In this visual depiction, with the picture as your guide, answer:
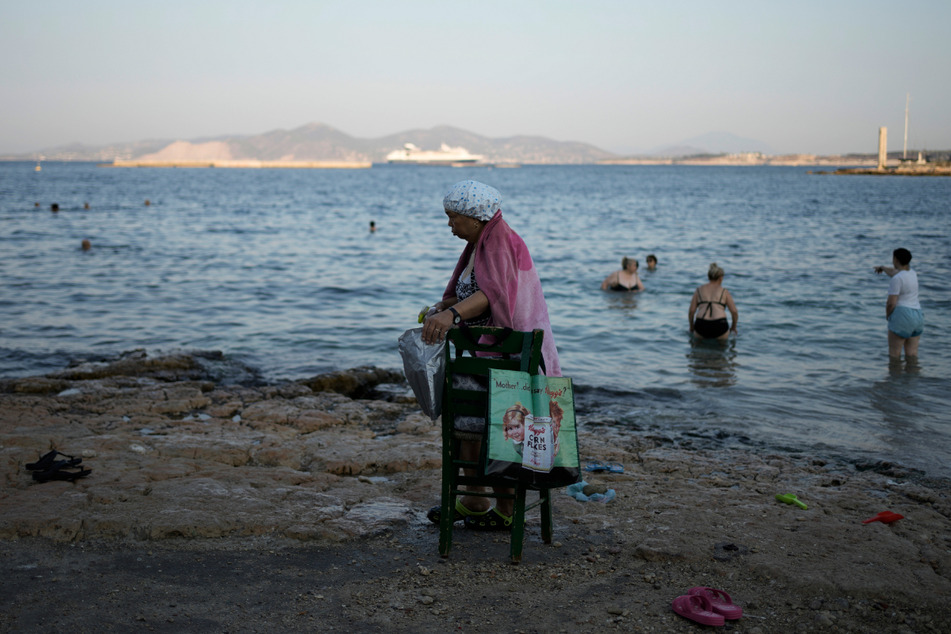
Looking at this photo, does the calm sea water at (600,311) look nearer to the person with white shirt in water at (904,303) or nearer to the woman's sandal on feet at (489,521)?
the person with white shirt in water at (904,303)

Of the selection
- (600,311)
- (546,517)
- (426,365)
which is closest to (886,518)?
(546,517)

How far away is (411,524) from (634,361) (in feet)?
21.0

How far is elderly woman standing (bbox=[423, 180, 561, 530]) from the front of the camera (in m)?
3.37

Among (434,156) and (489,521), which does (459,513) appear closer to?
(489,521)

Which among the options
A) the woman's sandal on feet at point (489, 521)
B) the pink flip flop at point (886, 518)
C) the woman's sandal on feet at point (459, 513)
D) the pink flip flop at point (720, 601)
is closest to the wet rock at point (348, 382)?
the woman's sandal on feet at point (459, 513)

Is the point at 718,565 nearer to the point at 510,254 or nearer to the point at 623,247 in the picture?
the point at 510,254

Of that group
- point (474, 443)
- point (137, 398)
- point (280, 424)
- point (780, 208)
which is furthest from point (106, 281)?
point (780, 208)

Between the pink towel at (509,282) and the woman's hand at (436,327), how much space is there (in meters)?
0.25

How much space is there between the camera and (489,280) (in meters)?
3.38

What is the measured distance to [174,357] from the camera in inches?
350

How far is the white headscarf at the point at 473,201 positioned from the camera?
340 centimetres

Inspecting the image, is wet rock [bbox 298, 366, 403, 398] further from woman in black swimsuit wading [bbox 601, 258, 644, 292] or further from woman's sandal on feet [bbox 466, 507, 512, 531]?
woman in black swimsuit wading [bbox 601, 258, 644, 292]

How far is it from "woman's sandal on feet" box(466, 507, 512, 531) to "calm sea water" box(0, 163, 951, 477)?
3.00 metres

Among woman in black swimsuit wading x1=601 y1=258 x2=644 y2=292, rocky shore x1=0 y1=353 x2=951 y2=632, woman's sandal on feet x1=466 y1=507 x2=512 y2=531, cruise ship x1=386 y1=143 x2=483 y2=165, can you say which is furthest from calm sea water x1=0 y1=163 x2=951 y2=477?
cruise ship x1=386 y1=143 x2=483 y2=165
